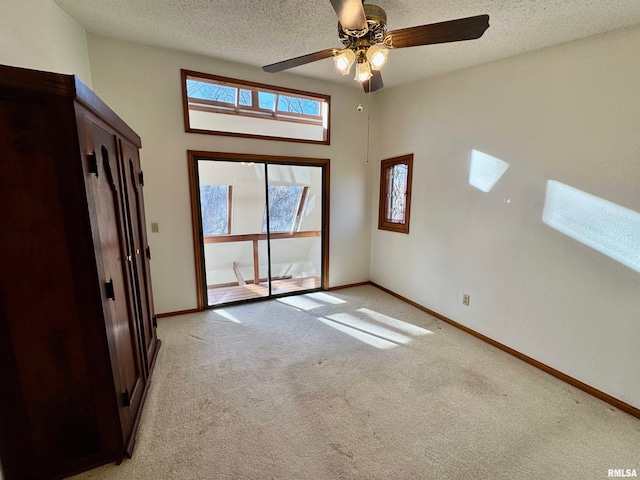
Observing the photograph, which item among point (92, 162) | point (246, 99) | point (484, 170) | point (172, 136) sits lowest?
point (92, 162)

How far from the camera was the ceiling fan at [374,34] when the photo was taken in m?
1.26

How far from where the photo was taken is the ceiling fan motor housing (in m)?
1.48

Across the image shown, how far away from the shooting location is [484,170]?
260 centimetres

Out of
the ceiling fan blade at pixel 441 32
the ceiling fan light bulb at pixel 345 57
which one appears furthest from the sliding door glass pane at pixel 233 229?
the ceiling fan blade at pixel 441 32

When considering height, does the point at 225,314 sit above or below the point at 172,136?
below

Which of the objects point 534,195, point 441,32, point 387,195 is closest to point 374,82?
point 441,32

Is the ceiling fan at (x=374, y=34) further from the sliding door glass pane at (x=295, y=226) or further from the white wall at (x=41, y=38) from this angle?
the sliding door glass pane at (x=295, y=226)

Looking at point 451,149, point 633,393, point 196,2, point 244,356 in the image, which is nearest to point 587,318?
point 633,393

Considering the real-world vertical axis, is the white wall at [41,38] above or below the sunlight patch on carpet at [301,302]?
above

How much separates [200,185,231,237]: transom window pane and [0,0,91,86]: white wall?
148 cm

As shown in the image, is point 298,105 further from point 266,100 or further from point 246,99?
point 246,99

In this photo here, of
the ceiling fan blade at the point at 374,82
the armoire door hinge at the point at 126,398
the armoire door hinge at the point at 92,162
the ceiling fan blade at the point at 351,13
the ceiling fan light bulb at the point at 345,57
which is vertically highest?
the ceiling fan blade at the point at 374,82

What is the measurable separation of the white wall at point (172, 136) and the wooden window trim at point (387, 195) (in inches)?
18.6

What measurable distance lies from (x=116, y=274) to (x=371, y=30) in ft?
6.62
